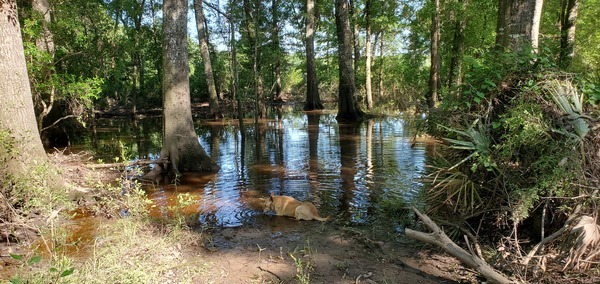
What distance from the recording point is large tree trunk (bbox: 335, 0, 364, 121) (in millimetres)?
19375

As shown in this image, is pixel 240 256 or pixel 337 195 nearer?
pixel 240 256

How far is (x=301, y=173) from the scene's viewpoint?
367 inches

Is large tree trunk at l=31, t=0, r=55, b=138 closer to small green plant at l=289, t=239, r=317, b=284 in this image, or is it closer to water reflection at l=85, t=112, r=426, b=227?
water reflection at l=85, t=112, r=426, b=227

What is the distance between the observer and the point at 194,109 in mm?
33531

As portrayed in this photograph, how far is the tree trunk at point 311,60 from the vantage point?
22.7 m

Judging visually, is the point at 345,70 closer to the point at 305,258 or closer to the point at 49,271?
the point at 305,258

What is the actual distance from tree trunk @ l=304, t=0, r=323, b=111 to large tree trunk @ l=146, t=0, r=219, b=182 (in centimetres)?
1375

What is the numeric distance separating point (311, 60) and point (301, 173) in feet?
59.6

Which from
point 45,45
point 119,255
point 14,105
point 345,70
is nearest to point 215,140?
point 45,45

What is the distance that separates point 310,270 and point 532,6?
554 cm

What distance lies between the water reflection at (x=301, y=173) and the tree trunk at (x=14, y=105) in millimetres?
1401

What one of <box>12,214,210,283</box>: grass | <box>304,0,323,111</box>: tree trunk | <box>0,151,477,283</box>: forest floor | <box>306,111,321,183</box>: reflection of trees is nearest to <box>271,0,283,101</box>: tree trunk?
<box>304,0,323,111</box>: tree trunk

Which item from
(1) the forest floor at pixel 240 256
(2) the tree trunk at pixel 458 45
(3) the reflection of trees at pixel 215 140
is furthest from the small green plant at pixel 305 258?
(2) the tree trunk at pixel 458 45

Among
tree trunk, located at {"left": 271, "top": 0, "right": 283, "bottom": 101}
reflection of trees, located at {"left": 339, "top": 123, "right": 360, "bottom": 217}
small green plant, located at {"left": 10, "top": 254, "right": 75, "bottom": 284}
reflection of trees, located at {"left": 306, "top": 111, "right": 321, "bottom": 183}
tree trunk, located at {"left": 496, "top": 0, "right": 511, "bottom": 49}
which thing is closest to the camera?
small green plant, located at {"left": 10, "top": 254, "right": 75, "bottom": 284}
